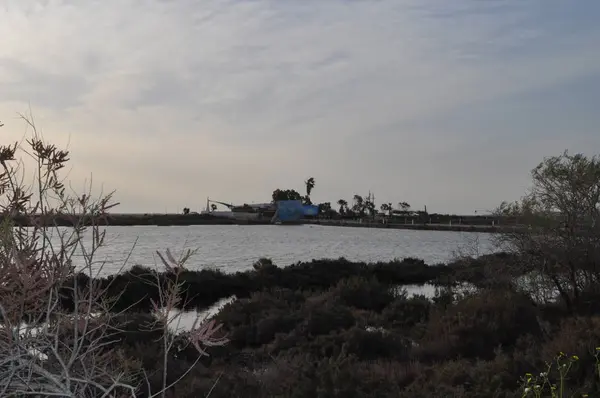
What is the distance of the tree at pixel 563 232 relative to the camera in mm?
15836

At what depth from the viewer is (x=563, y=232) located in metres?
16.3

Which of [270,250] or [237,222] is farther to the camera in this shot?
[237,222]

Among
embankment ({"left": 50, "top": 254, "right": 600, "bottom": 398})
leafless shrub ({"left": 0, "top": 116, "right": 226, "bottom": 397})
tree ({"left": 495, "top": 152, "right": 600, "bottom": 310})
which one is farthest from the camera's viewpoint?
tree ({"left": 495, "top": 152, "right": 600, "bottom": 310})

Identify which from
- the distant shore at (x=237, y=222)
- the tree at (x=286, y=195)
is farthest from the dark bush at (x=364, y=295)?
the tree at (x=286, y=195)

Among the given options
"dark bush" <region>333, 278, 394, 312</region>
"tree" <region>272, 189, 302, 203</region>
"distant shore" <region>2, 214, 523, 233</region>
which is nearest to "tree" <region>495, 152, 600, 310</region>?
"dark bush" <region>333, 278, 394, 312</region>

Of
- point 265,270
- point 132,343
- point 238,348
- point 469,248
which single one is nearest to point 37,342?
point 132,343

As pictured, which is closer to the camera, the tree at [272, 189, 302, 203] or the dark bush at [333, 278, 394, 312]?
the dark bush at [333, 278, 394, 312]

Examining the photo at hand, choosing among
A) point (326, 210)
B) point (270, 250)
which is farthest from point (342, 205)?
point (270, 250)

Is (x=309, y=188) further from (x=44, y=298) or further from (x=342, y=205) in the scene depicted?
(x=44, y=298)

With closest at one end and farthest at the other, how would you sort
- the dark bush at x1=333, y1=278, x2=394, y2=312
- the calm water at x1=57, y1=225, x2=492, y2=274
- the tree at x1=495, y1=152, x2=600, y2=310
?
the tree at x1=495, y1=152, x2=600, y2=310 → the dark bush at x1=333, y1=278, x2=394, y2=312 → the calm water at x1=57, y1=225, x2=492, y2=274

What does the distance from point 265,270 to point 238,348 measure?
1678 centimetres

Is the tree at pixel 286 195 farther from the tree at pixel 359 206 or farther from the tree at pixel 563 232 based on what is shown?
the tree at pixel 563 232

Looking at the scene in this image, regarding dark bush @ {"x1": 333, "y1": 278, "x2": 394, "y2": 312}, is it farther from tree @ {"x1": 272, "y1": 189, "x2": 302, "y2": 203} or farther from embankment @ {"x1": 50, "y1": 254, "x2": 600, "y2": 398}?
tree @ {"x1": 272, "y1": 189, "x2": 302, "y2": 203}

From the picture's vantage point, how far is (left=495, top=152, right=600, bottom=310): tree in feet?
52.0
